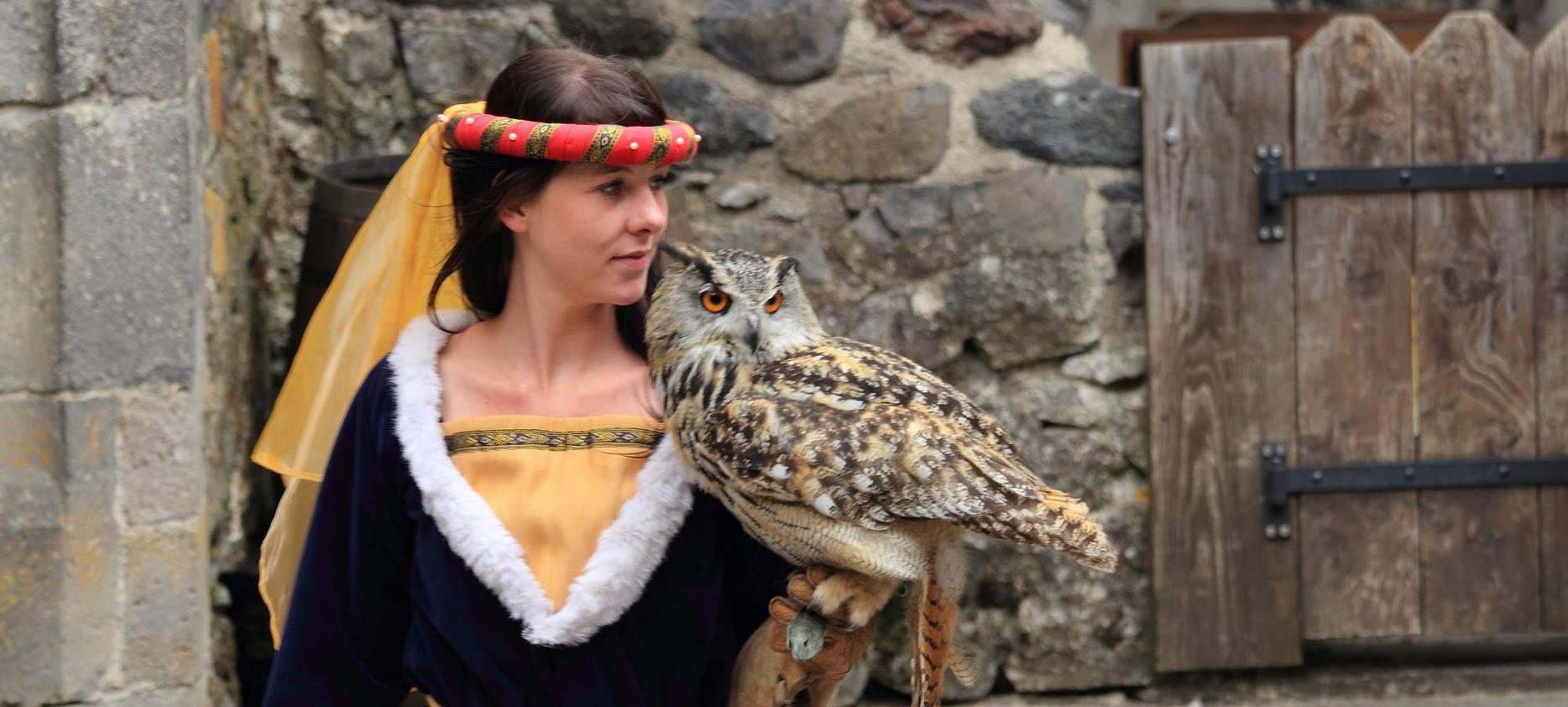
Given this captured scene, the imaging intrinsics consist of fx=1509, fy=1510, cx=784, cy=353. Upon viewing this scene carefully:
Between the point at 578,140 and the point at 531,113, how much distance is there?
0.10 metres

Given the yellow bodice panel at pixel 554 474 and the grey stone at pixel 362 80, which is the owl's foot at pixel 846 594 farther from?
Result: the grey stone at pixel 362 80

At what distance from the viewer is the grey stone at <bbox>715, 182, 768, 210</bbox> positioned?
340 centimetres

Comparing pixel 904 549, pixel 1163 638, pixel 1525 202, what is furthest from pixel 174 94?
pixel 1525 202

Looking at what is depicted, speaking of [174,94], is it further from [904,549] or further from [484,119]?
[904,549]

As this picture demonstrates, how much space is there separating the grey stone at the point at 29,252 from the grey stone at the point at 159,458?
0.16m

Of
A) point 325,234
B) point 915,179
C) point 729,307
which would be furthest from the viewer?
point 915,179

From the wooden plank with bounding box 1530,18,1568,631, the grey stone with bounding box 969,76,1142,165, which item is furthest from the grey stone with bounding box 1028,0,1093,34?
the wooden plank with bounding box 1530,18,1568,631

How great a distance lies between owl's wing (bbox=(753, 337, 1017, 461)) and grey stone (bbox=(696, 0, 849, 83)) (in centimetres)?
179

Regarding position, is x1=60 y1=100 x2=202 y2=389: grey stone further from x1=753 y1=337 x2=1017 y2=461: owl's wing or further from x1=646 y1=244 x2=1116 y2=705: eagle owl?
x1=753 y1=337 x2=1017 y2=461: owl's wing

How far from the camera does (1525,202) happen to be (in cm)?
330

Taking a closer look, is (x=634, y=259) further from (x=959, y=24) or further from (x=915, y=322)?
(x=959, y=24)

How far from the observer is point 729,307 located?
5.55 ft

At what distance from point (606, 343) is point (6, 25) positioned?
1.42m

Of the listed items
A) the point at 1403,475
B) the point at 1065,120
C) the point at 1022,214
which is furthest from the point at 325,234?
the point at 1403,475
